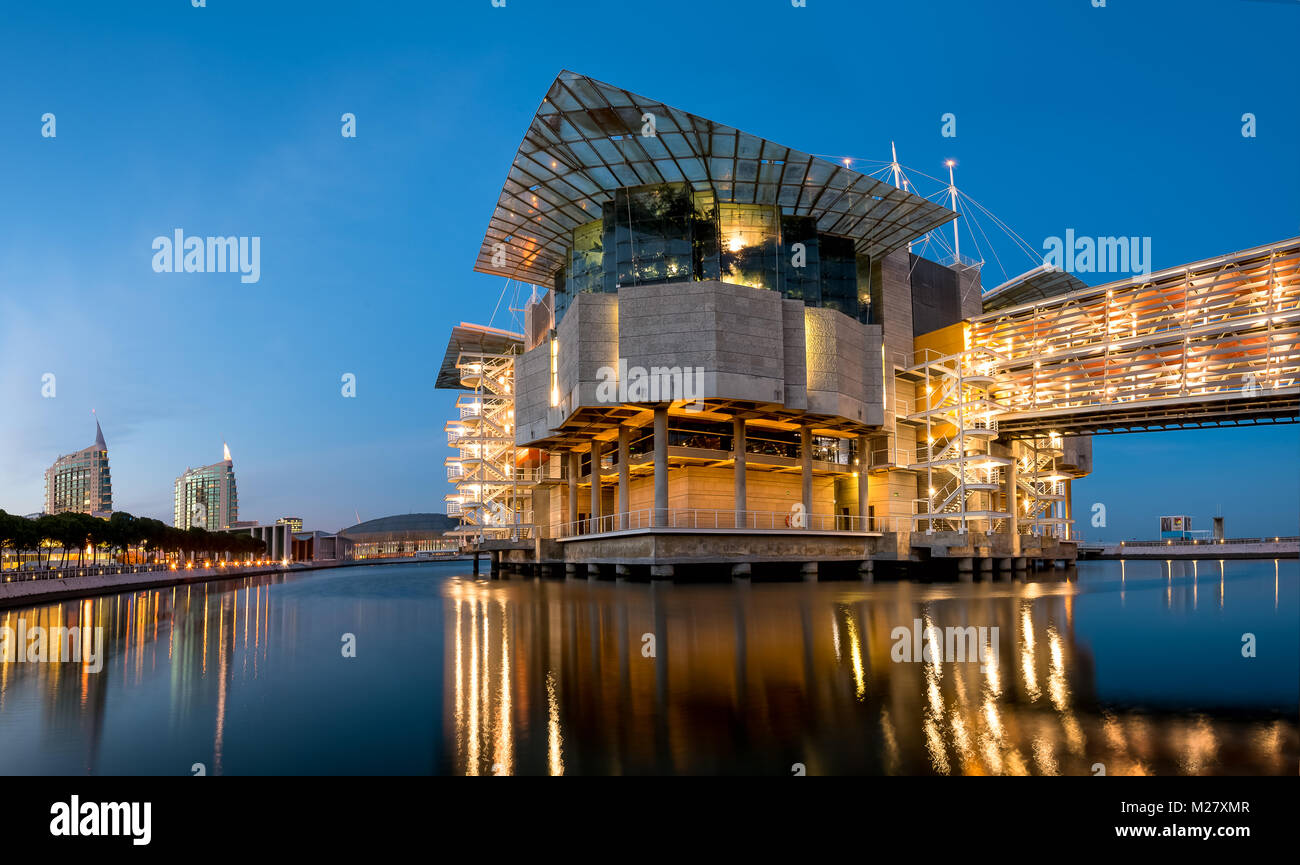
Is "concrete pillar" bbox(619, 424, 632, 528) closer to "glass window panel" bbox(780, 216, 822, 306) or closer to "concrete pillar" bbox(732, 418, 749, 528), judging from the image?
"concrete pillar" bbox(732, 418, 749, 528)

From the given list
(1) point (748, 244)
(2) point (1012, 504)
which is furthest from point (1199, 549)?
(1) point (748, 244)

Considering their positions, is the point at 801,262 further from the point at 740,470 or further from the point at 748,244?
the point at 740,470

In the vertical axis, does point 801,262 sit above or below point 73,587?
above

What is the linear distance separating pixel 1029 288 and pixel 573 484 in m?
47.0

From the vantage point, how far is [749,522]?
169 ft

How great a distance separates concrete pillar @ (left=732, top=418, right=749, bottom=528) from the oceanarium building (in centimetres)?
13

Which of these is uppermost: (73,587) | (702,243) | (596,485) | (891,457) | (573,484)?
(702,243)

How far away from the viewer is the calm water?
237 inches

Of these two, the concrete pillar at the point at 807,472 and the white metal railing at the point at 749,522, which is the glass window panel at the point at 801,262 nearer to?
the concrete pillar at the point at 807,472

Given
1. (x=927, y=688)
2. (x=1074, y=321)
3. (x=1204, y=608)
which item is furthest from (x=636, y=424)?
(x=927, y=688)

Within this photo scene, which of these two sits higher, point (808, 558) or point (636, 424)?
point (636, 424)
